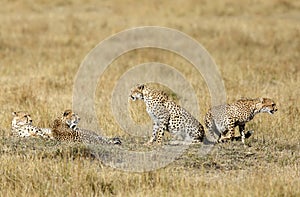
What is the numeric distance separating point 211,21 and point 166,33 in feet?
9.10

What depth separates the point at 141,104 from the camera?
10.6 metres

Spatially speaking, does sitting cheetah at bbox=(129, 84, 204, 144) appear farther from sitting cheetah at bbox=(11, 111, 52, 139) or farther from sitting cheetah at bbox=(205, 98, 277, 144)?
sitting cheetah at bbox=(11, 111, 52, 139)

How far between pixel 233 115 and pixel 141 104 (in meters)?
2.64

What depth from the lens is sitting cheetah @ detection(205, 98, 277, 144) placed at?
27.1 feet

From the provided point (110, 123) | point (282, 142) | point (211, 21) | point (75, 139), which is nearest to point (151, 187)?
point (75, 139)

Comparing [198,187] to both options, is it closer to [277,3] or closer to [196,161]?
[196,161]

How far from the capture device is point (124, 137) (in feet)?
28.5

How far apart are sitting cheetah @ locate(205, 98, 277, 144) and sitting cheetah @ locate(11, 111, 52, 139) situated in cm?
199

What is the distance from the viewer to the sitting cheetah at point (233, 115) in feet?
27.1

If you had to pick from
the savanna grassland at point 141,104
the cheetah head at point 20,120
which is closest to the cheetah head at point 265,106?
the savanna grassland at point 141,104

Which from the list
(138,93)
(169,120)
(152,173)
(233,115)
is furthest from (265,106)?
(152,173)

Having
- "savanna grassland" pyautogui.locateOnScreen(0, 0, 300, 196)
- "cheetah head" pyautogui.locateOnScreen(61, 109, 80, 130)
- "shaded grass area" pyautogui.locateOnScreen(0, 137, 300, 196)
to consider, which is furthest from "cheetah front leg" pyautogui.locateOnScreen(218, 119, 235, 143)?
"cheetah head" pyautogui.locateOnScreen(61, 109, 80, 130)

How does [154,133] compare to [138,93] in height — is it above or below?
below

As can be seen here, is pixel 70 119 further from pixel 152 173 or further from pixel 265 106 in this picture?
pixel 265 106
